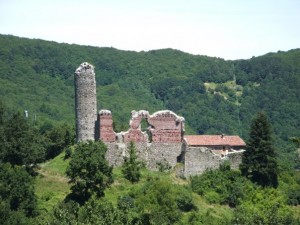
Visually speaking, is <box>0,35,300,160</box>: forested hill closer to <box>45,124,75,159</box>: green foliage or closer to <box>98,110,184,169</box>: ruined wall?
<box>45,124,75,159</box>: green foliage

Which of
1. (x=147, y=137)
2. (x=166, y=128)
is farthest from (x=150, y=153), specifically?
(x=166, y=128)

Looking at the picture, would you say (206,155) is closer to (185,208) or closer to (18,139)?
(185,208)

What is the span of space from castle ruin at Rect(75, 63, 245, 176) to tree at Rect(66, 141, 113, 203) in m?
3.70

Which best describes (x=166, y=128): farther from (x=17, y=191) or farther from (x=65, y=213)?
(x=65, y=213)

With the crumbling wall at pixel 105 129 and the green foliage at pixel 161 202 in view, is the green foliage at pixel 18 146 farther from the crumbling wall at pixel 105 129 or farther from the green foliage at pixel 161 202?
the green foliage at pixel 161 202

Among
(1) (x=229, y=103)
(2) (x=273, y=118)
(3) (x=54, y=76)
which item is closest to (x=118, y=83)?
(3) (x=54, y=76)

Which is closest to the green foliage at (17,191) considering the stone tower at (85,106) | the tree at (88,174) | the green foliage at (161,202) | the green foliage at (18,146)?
the green foliage at (18,146)

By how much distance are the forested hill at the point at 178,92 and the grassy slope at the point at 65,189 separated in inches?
2988

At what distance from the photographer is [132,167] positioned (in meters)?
67.2

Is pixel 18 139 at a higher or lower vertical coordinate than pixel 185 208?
higher

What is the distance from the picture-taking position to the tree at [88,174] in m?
64.2

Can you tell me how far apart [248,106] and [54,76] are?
1856 inches

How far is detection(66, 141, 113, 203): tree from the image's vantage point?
6419cm

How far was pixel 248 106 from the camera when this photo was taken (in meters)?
176
